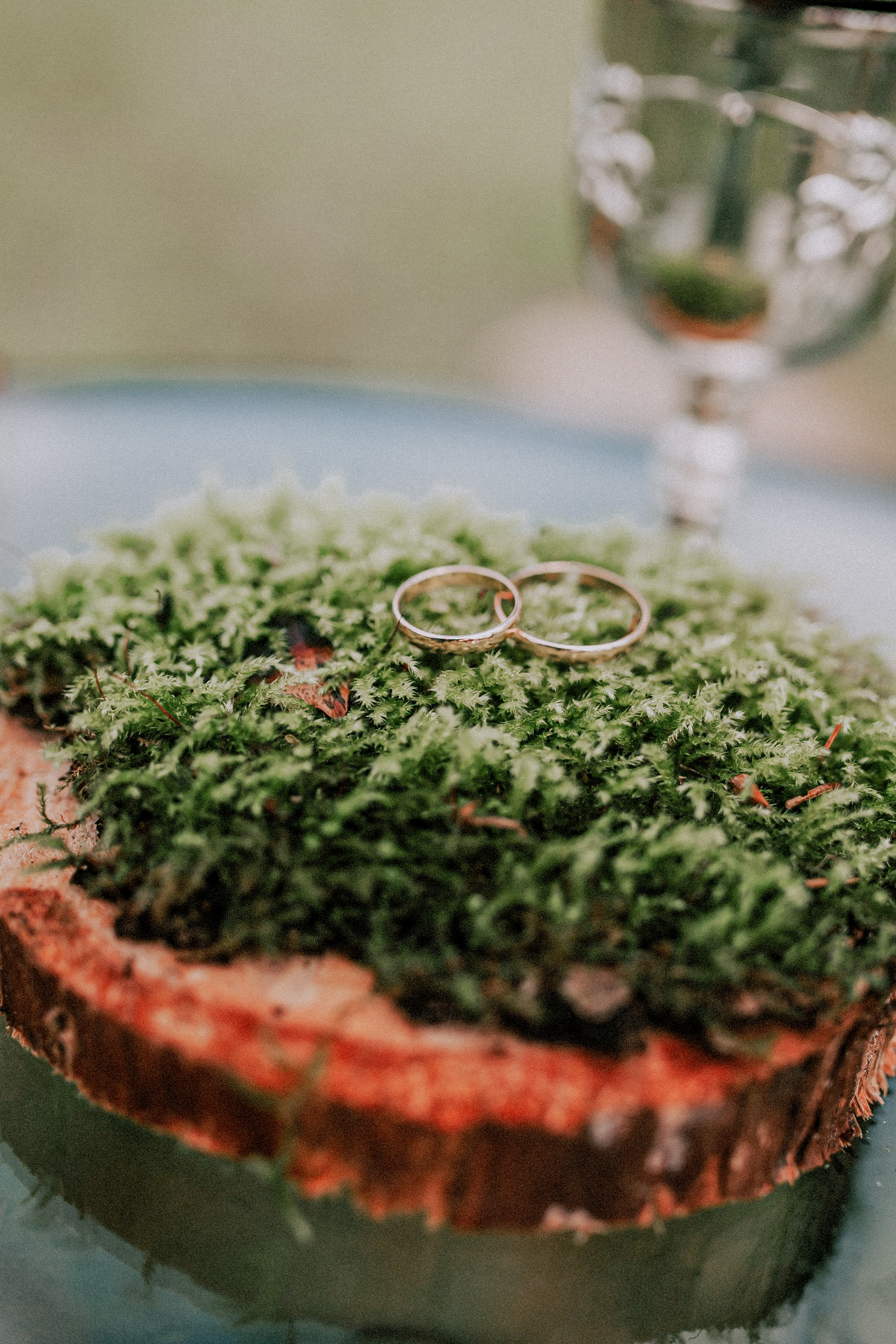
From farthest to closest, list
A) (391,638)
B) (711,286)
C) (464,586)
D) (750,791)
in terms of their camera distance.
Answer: (711,286), (464,586), (391,638), (750,791)

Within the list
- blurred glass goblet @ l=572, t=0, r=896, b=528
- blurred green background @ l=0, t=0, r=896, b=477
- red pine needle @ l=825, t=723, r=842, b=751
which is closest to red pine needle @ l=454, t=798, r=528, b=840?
red pine needle @ l=825, t=723, r=842, b=751

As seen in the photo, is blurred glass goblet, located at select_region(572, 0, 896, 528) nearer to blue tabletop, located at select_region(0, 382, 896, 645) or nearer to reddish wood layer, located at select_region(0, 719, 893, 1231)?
blue tabletop, located at select_region(0, 382, 896, 645)

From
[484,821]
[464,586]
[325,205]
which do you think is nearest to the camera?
[484,821]

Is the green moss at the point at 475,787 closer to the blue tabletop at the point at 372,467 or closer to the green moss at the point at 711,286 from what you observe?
the blue tabletop at the point at 372,467

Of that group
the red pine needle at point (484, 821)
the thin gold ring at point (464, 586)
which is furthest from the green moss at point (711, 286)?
the red pine needle at point (484, 821)

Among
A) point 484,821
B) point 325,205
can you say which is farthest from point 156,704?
point 325,205

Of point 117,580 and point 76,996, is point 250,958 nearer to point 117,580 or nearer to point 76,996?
point 76,996

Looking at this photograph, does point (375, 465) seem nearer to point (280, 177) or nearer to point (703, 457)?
point (703, 457)

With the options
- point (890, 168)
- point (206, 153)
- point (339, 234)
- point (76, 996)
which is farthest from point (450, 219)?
point (76, 996)

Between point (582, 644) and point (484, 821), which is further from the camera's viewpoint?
point (582, 644)
